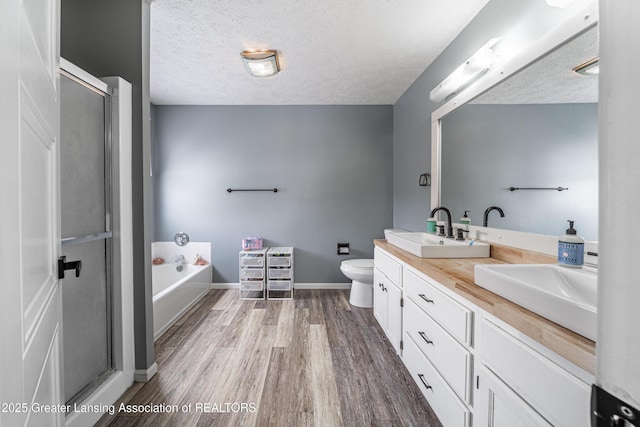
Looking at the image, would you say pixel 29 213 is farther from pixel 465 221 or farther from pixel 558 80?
pixel 465 221

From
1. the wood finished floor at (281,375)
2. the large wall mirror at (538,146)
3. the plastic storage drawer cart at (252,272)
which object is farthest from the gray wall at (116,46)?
the large wall mirror at (538,146)

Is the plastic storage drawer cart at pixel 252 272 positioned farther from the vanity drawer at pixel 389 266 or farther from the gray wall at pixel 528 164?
the gray wall at pixel 528 164

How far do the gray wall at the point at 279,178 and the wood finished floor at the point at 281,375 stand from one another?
104 centimetres

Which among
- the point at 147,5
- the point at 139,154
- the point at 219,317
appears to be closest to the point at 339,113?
the point at 147,5

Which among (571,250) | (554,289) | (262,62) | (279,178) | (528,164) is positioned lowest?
(554,289)

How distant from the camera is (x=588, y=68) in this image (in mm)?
1096

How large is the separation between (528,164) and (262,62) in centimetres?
209

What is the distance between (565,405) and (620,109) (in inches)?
31.5

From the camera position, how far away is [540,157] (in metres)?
1.33

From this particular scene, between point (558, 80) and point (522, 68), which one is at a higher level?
point (522, 68)

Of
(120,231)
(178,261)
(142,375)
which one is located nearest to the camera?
(120,231)

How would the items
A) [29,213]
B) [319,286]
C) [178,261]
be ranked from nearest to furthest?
[29,213] → [178,261] → [319,286]

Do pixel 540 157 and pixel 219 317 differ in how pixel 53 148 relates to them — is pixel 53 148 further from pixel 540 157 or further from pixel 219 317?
pixel 219 317

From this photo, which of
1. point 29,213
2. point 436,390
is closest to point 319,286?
point 436,390
